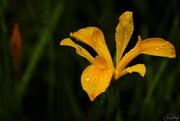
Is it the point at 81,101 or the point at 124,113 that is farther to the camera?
the point at 81,101

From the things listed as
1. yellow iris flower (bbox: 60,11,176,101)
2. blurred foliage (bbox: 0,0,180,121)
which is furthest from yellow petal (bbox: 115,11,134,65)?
blurred foliage (bbox: 0,0,180,121)

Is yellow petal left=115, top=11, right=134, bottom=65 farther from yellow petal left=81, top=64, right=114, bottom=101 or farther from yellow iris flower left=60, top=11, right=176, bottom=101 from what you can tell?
yellow petal left=81, top=64, right=114, bottom=101

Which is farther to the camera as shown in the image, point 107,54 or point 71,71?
point 71,71

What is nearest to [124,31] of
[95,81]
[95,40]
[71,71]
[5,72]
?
[95,40]

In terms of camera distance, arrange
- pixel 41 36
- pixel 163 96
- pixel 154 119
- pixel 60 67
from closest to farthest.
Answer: pixel 60 67
pixel 154 119
pixel 163 96
pixel 41 36

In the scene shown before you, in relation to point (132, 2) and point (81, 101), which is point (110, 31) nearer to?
point (132, 2)

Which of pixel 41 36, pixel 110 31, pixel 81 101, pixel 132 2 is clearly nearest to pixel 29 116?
pixel 81 101

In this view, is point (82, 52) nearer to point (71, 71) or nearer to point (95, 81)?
point (95, 81)

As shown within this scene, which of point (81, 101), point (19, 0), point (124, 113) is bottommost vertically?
point (124, 113)
